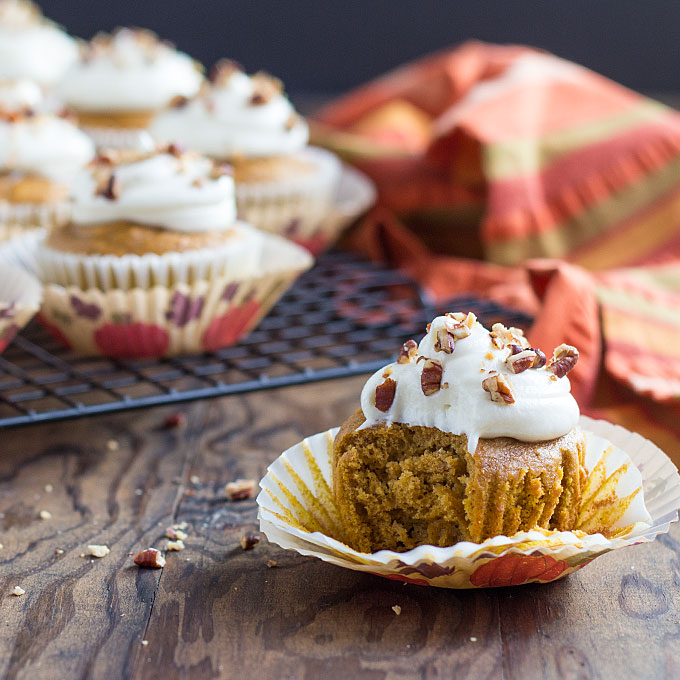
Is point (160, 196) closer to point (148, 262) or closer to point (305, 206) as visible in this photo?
point (148, 262)

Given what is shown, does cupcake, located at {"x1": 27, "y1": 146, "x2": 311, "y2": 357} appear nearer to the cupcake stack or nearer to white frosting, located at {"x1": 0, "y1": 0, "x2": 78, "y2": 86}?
the cupcake stack

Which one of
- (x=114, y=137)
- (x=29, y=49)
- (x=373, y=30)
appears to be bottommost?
(x=373, y=30)

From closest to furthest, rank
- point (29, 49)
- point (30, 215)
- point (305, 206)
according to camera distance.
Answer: point (30, 215)
point (305, 206)
point (29, 49)

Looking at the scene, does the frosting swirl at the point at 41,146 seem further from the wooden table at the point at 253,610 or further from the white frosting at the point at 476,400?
the white frosting at the point at 476,400

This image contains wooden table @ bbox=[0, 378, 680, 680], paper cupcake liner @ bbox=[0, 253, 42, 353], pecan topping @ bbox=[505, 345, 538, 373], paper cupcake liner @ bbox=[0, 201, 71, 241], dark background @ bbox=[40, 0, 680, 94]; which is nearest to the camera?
wooden table @ bbox=[0, 378, 680, 680]

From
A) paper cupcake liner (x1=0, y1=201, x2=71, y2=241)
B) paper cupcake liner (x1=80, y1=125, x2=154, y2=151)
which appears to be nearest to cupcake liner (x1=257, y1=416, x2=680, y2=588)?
paper cupcake liner (x1=0, y1=201, x2=71, y2=241)

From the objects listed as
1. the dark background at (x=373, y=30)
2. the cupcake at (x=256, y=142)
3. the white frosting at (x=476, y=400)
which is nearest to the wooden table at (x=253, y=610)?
the white frosting at (x=476, y=400)

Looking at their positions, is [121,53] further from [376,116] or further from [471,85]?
[471,85]

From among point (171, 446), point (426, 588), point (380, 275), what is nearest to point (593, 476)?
point (426, 588)

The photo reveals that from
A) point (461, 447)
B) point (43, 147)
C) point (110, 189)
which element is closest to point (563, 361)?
point (461, 447)
